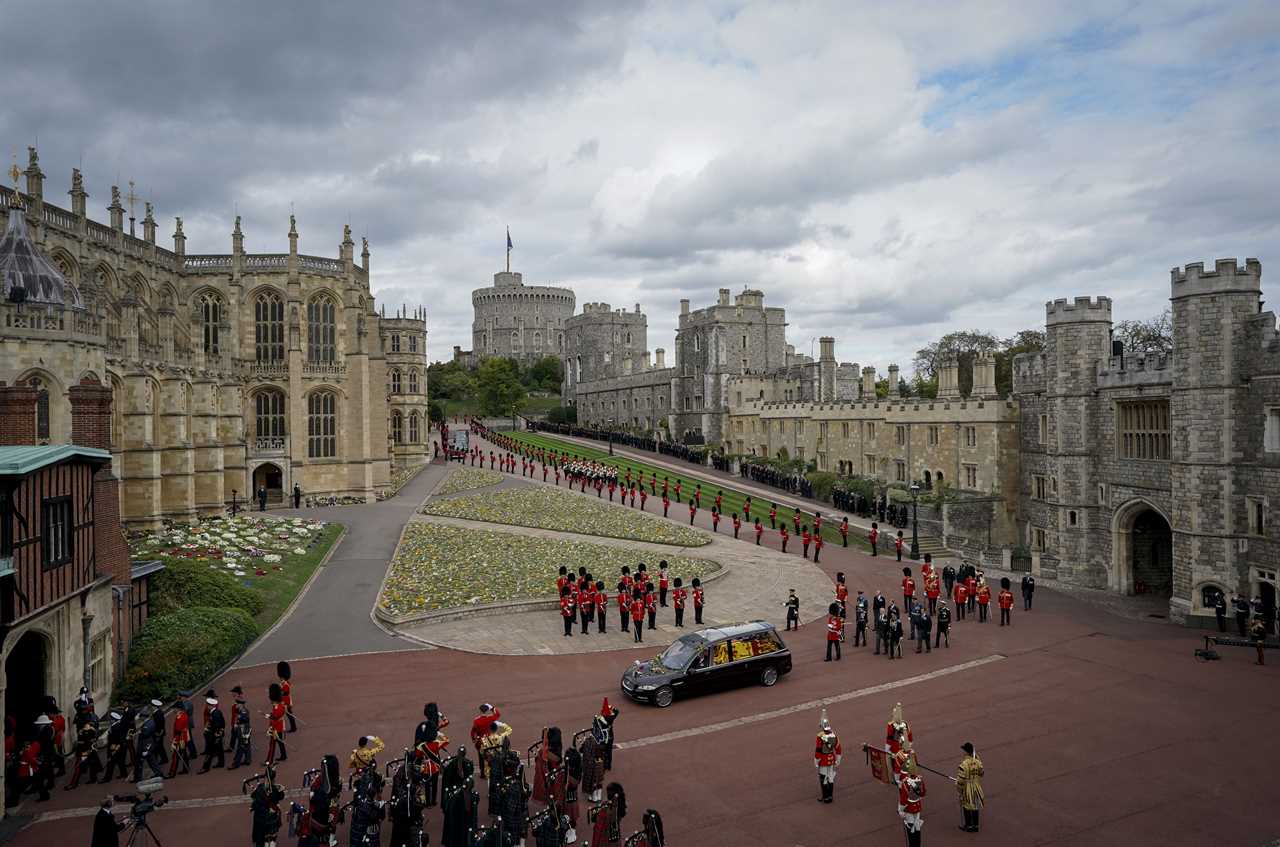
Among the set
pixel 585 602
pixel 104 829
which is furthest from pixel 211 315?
pixel 104 829

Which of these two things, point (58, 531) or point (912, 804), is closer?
point (912, 804)

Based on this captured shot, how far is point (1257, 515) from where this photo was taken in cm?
2361

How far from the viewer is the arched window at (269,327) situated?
45031 millimetres

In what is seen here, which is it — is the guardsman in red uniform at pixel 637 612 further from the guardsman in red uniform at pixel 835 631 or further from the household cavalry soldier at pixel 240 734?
the household cavalry soldier at pixel 240 734

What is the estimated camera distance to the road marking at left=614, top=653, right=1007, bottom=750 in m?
14.5

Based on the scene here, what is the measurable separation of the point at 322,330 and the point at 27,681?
3318cm

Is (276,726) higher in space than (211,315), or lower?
lower

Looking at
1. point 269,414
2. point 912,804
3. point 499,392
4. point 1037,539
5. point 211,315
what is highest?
point 211,315

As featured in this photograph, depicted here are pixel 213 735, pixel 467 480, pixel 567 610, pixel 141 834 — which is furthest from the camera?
pixel 467 480

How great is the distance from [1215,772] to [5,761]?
62.8ft

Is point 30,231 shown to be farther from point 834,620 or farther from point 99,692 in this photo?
point 834,620

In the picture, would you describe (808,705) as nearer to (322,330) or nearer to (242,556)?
(242,556)

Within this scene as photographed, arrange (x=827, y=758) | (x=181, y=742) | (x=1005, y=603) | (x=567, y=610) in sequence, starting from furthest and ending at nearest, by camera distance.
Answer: (x=1005, y=603) < (x=567, y=610) < (x=181, y=742) < (x=827, y=758)

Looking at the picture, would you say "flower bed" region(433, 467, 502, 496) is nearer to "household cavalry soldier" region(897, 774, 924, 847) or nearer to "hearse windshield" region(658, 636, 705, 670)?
"hearse windshield" region(658, 636, 705, 670)
